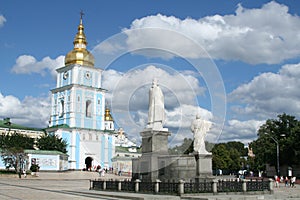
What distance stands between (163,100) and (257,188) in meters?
7.85

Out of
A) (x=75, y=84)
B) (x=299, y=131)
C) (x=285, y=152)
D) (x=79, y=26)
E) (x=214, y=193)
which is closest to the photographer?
(x=214, y=193)

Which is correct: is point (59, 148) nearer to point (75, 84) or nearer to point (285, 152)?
point (75, 84)

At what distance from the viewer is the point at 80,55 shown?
258ft

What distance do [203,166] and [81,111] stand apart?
187 ft

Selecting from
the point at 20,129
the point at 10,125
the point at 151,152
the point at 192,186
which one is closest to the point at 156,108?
the point at 151,152

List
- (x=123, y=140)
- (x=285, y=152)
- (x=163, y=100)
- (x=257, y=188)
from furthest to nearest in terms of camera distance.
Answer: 1. (x=123, y=140)
2. (x=285, y=152)
3. (x=163, y=100)
4. (x=257, y=188)

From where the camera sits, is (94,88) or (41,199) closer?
(41,199)

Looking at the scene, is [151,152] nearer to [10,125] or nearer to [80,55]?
[80,55]

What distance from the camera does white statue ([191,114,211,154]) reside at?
2346 centimetres

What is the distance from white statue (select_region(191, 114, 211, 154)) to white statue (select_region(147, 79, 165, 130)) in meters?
2.09

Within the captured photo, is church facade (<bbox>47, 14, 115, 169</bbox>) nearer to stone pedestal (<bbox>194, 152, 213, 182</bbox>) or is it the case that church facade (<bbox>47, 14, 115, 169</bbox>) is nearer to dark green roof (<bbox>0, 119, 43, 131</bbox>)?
dark green roof (<bbox>0, 119, 43, 131</bbox>)

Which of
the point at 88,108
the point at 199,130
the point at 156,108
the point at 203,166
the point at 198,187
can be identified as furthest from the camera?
the point at 88,108

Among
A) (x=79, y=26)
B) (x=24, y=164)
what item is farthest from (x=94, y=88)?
(x=24, y=164)

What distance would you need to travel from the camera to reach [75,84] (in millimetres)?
76000
